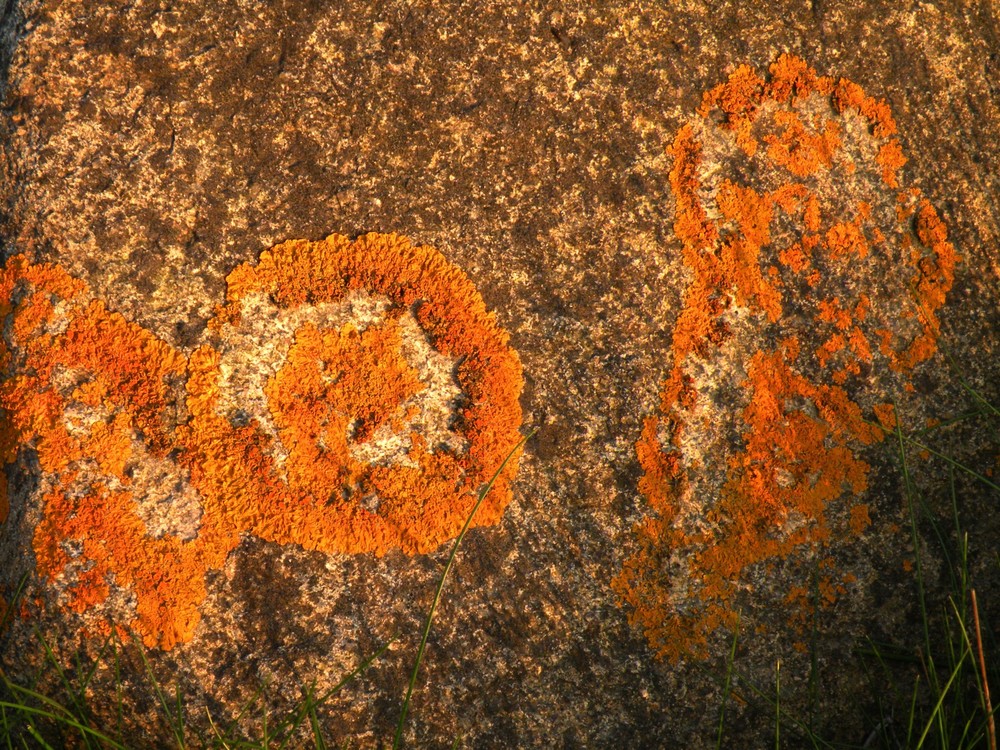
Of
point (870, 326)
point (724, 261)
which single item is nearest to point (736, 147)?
point (724, 261)

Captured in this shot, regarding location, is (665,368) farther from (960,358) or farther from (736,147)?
(960,358)

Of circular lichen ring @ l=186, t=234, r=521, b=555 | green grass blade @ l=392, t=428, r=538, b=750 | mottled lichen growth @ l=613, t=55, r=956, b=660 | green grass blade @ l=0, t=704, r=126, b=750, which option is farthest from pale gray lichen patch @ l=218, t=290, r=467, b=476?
green grass blade @ l=0, t=704, r=126, b=750

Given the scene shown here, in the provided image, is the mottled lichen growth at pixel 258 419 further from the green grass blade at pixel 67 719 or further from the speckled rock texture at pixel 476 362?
the green grass blade at pixel 67 719

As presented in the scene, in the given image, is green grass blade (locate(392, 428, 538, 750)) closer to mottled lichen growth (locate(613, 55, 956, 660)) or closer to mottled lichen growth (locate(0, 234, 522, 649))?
mottled lichen growth (locate(0, 234, 522, 649))

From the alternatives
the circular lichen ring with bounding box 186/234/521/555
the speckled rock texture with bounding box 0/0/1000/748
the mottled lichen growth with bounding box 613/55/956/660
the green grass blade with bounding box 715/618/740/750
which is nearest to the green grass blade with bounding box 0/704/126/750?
the speckled rock texture with bounding box 0/0/1000/748

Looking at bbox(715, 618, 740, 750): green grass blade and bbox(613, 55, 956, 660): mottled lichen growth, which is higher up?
bbox(613, 55, 956, 660): mottled lichen growth

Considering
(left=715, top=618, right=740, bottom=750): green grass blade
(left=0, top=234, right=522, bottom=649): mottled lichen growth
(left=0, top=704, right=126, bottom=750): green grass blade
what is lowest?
(left=0, top=704, right=126, bottom=750): green grass blade

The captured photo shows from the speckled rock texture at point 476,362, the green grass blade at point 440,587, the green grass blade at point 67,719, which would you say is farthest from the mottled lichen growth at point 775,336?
the green grass blade at point 67,719

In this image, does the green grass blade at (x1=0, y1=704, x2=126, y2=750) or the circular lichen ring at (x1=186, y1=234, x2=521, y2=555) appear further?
the circular lichen ring at (x1=186, y1=234, x2=521, y2=555)
